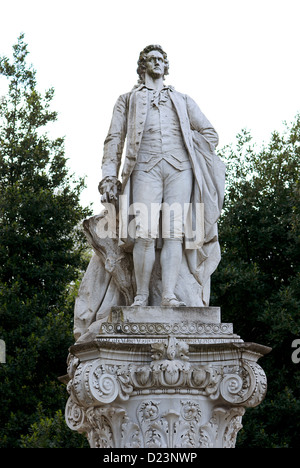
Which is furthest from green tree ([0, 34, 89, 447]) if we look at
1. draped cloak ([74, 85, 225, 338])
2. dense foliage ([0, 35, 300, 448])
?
draped cloak ([74, 85, 225, 338])

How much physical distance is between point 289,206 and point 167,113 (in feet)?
33.5

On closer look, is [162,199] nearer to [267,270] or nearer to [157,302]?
[157,302]

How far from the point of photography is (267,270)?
20078mm

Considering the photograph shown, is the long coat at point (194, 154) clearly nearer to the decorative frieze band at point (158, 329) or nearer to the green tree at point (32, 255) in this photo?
the decorative frieze band at point (158, 329)

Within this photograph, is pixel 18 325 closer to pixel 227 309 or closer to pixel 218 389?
pixel 227 309

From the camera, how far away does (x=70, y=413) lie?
9.70 metres

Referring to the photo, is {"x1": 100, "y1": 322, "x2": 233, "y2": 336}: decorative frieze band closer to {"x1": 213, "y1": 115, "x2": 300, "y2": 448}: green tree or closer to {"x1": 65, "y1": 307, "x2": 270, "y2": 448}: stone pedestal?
{"x1": 65, "y1": 307, "x2": 270, "y2": 448}: stone pedestal

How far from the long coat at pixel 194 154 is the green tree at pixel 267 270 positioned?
780 centimetres

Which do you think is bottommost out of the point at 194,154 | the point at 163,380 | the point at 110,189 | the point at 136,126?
the point at 163,380

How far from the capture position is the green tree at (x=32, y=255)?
18.2 metres

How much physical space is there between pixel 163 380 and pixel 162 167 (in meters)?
2.38

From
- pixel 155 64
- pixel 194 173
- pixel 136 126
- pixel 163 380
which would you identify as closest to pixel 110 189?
pixel 136 126

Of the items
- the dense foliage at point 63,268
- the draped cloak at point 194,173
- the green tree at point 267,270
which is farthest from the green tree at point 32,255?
the draped cloak at point 194,173
